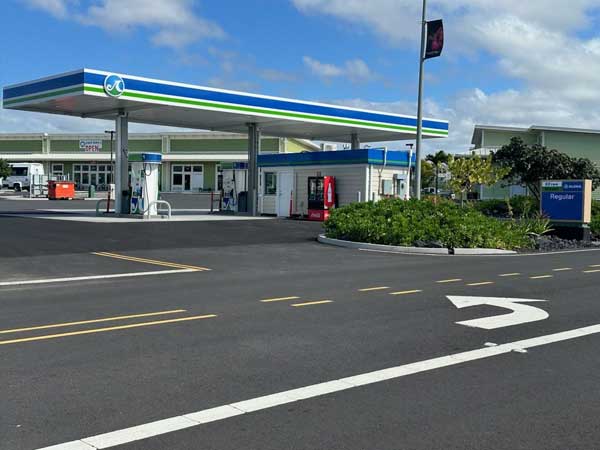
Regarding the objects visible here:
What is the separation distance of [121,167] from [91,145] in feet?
166

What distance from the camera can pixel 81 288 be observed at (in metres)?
11.6

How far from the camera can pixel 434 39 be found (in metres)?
23.7

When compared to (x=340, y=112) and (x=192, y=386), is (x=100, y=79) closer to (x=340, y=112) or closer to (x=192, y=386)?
(x=340, y=112)

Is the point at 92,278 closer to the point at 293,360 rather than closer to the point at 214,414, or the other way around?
the point at 293,360

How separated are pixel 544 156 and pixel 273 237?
27665 millimetres

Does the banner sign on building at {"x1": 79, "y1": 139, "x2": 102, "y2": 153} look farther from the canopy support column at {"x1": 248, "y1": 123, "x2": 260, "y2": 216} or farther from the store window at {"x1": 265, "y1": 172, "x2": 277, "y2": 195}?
the store window at {"x1": 265, "y1": 172, "x2": 277, "y2": 195}

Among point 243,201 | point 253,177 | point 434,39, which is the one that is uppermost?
point 434,39

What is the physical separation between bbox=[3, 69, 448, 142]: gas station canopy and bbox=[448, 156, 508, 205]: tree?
475 centimetres

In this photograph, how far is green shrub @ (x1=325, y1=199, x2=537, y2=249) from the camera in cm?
1969

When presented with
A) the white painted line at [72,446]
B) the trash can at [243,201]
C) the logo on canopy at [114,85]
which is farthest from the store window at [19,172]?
the white painted line at [72,446]

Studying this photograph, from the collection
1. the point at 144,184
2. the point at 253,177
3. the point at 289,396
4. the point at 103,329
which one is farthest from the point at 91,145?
the point at 289,396

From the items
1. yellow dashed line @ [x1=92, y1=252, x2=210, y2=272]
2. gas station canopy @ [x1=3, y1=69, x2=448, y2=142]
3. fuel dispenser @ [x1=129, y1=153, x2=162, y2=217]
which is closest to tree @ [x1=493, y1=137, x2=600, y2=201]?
gas station canopy @ [x1=3, y1=69, x2=448, y2=142]

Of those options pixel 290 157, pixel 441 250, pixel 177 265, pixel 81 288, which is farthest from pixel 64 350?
pixel 290 157

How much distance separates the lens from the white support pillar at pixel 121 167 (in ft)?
99.0
